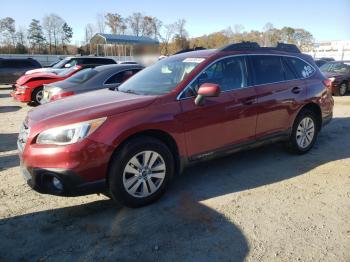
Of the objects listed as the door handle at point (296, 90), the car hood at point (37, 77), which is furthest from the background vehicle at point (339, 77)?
the car hood at point (37, 77)

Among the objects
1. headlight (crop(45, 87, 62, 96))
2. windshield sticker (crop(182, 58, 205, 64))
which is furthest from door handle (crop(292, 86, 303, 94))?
headlight (crop(45, 87, 62, 96))

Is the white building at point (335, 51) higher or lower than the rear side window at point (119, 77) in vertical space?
higher

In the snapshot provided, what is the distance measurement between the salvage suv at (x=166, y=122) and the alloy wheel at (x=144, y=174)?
1 cm

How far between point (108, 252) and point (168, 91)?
2026mm

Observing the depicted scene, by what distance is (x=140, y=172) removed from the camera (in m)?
3.99

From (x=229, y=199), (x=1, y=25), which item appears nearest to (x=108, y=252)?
(x=229, y=199)

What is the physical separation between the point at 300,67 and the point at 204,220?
11.3 feet

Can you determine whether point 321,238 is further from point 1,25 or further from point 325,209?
point 1,25

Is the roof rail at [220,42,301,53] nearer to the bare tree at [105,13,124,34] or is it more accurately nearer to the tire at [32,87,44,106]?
the tire at [32,87,44,106]

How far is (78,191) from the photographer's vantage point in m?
3.68

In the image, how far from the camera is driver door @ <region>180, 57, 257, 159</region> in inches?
173

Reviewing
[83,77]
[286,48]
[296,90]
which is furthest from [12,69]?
[296,90]

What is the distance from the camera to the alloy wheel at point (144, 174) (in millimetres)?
3928

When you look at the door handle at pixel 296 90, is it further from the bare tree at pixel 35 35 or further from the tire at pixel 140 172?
the bare tree at pixel 35 35
